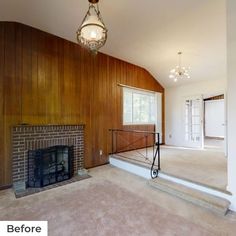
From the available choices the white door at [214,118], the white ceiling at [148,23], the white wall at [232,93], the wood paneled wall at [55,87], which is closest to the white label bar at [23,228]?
the wood paneled wall at [55,87]

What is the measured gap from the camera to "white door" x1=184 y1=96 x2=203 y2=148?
Answer: 20.7ft

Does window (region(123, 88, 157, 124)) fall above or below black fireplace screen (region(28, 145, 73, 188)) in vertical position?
above

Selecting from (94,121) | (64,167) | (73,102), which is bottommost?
(64,167)

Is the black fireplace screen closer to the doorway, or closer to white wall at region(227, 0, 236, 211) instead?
white wall at region(227, 0, 236, 211)

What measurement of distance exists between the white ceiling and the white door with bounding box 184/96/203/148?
5.49 ft

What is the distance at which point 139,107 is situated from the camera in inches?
243

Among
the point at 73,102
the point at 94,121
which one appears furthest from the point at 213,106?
the point at 73,102

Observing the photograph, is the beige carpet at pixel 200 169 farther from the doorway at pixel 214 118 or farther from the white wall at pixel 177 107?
the doorway at pixel 214 118

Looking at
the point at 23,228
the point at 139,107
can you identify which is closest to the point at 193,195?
the point at 23,228

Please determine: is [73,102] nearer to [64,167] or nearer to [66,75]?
[66,75]

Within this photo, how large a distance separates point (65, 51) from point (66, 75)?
22.9 inches

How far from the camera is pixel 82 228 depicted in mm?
2107

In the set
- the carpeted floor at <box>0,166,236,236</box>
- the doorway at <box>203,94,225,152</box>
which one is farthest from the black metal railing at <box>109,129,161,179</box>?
the doorway at <box>203,94,225,152</box>

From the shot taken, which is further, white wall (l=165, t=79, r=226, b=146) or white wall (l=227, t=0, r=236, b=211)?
white wall (l=165, t=79, r=226, b=146)
